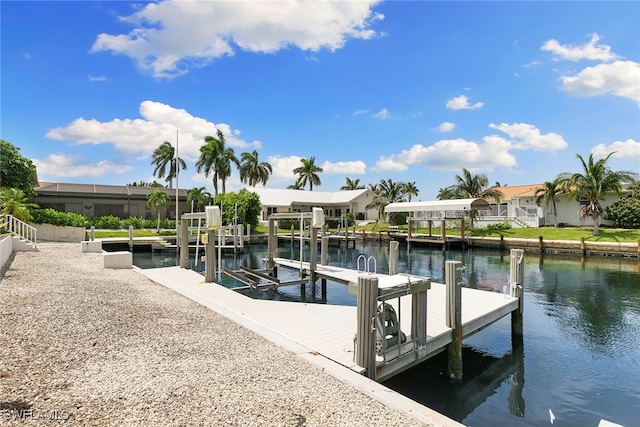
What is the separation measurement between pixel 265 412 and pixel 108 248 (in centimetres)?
2670

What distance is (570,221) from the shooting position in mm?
35938

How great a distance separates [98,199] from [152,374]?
138 feet

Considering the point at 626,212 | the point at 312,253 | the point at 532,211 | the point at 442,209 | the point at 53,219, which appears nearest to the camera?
the point at 312,253

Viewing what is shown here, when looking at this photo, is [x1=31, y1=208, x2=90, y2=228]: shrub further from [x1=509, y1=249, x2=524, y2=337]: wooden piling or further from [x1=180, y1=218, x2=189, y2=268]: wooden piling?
[x1=509, y1=249, x2=524, y2=337]: wooden piling

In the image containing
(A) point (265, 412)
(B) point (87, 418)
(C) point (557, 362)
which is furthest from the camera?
(C) point (557, 362)

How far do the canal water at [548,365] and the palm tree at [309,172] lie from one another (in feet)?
149

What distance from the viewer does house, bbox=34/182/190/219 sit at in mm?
37438

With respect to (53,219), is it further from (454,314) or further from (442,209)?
(442,209)

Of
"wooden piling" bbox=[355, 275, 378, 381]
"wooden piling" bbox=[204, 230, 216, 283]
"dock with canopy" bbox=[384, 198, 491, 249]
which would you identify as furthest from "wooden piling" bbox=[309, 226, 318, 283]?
"dock with canopy" bbox=[384, 198, 491, 249]

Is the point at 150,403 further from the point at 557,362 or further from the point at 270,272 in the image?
the point at 270,272

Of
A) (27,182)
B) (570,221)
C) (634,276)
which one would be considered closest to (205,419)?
(634,276)

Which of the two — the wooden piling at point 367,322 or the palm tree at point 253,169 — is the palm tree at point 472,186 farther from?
the wooden piling at point 367,322

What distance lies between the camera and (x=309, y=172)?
60.6 metres

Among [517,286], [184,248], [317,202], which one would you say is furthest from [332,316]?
[317,202]
